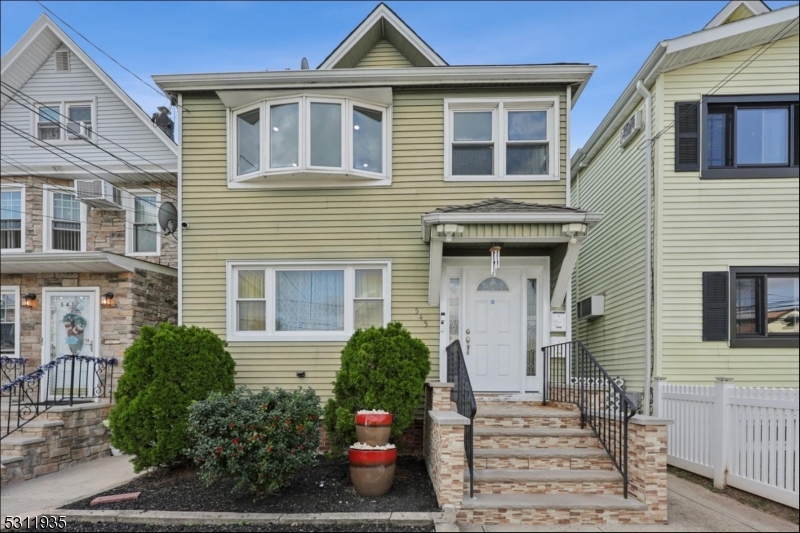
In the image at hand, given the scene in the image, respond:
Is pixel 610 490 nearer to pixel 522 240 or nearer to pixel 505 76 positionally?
pixel 522 240

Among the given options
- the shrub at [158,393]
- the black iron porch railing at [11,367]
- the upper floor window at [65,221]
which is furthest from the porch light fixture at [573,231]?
the black iron porch railing at [11,367]

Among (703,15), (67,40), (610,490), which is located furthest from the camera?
(67,40)

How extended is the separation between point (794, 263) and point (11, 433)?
36.1ft

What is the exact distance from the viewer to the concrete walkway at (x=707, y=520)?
425cm

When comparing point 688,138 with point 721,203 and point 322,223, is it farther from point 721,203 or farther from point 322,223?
point 322,223

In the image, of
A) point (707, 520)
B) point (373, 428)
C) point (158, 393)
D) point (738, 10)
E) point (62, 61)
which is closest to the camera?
point (707, 520)

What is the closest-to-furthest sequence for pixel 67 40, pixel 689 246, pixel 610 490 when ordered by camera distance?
pixel 610 490, pixel 689 246, pixel 67 40

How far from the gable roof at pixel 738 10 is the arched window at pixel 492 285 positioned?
5.13 meters

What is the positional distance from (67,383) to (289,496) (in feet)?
16.7

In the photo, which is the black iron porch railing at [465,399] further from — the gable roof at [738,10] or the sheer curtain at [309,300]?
the gable roof at [738,10]

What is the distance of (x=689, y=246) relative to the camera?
6898 millimetres

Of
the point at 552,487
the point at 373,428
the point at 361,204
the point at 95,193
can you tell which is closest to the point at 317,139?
the point at 361,204

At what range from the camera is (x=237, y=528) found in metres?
4.32

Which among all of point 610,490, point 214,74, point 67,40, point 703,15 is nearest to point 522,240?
point 610,490
